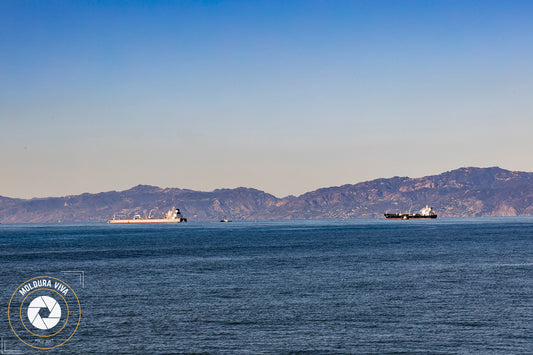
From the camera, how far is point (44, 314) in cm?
5584

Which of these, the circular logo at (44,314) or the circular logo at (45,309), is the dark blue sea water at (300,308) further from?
the circular logo at (45,309)

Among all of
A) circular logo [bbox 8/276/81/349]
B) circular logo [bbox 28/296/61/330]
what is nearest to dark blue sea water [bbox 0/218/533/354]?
circular logo [bbox 8/276/81/349]

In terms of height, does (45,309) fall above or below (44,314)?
above

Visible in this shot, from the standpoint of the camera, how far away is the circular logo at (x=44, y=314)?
4666 cm

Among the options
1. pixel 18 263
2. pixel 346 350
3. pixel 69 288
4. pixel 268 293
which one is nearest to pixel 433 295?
pixel 268 293

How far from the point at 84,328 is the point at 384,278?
40.1 metres

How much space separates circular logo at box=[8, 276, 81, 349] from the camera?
153 ft

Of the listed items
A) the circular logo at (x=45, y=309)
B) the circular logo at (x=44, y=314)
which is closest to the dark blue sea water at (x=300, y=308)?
the circular logo at (x=44, y=314)

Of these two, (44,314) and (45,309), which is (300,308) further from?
(45,309)

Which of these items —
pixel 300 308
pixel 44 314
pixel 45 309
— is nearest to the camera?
pixel 44 314

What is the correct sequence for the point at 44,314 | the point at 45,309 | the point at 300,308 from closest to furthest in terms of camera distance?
1. the point at 44,314
2. the point at 300,308
3. the point at 45,309

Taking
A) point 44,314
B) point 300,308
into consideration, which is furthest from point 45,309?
point 300,308

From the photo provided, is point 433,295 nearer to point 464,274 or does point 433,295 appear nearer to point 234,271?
point 464,274

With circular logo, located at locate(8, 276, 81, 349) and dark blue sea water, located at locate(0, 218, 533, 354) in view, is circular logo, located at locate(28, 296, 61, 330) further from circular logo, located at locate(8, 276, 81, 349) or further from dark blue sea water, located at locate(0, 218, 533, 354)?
dark blue sea water, located at locate(0, 218, 533, 354)
